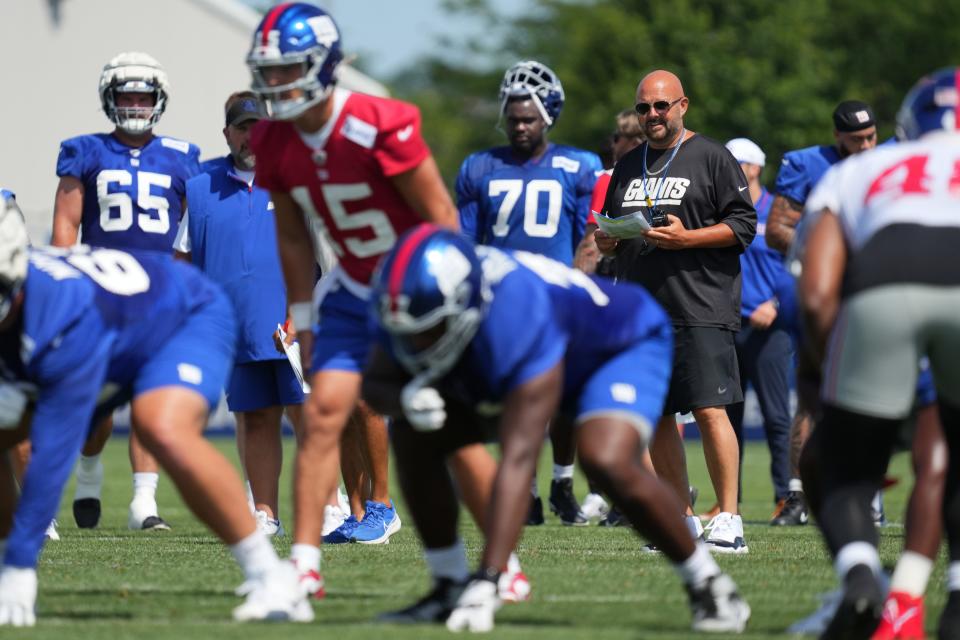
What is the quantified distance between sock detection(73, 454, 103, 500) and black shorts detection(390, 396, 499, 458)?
474 centimetres

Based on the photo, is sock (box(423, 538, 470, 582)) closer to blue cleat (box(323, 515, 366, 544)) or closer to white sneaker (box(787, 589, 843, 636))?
white sneaker (box(787, 589, 843, 636))

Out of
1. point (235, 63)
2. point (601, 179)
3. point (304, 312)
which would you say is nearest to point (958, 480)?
point (304, 312)

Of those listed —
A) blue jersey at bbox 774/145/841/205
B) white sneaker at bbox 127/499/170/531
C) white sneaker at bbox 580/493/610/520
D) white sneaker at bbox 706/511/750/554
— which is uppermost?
blue jersey at bbox 774/145/841/205

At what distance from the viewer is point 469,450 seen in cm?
579

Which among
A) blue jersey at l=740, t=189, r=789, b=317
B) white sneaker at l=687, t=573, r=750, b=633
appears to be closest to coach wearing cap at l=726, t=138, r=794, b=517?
blue jersey at l=740, t=189, r=789, b=317

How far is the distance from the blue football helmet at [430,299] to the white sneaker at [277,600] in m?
0.92

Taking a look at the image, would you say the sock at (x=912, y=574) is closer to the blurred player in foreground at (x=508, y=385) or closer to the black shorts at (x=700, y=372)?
the blurred player in foreground at (x=508, y=385)

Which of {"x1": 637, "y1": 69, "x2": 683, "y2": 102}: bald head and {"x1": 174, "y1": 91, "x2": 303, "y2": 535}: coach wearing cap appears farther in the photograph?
{"x1": 174, "y1": 91, "x2": 303, "y2": 535}: coach wearing cap

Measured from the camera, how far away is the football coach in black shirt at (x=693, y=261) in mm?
8062

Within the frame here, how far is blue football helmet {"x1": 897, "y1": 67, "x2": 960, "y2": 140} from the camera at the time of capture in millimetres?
4812

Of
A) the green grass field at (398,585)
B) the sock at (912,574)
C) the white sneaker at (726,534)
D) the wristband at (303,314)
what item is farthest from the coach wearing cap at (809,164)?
the sock at (912,574)

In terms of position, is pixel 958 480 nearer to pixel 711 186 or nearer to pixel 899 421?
pixel 899 421

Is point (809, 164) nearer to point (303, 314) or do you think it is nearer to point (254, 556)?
point (303, 314)

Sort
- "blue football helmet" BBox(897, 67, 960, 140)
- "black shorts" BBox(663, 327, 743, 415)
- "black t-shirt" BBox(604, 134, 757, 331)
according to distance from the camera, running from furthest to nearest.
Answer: "black t-shirt" BBox(604, 134, 757, 331)
"black shorts" BBox(663, 327, 743, 415)
"blue football helmet" BBox(897, 67, 960, 140)
